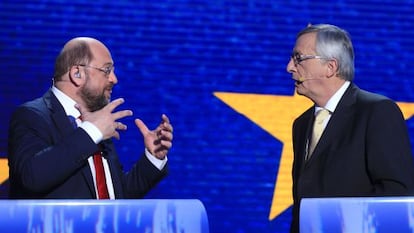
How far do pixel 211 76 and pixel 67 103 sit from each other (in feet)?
3.20

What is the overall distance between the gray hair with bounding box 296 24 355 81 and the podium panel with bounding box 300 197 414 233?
4.02 feet

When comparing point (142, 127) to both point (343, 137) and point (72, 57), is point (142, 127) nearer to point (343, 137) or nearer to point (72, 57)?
point (72, 57)

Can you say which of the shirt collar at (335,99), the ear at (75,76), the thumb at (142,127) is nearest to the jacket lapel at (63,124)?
the ear at (75,76)

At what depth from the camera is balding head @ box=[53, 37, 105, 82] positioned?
247 cm

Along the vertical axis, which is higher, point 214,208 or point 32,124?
point 32,124

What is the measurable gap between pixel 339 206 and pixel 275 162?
79.1 inches

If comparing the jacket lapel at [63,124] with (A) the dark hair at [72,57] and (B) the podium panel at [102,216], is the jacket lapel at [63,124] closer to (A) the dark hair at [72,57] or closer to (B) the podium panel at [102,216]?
(A) the dark hair at [72,57]

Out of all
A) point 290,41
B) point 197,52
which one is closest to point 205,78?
point 197,52

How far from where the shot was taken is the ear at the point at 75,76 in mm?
2451

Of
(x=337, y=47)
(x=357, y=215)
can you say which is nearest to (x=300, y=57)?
(x=337, y=47)

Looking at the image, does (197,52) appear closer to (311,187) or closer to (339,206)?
(311,187)

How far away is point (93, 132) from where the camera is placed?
2.24 metres

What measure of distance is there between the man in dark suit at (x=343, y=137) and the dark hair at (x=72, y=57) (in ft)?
2.16

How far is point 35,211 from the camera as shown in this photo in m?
1.29
